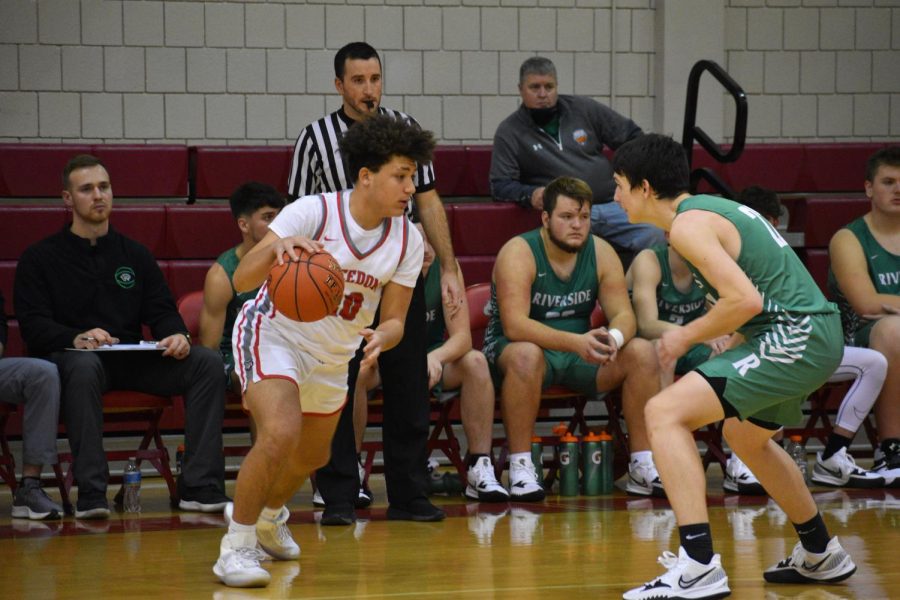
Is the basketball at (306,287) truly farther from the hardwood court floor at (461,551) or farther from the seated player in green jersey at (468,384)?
the seated player in green jersey at (468,384)

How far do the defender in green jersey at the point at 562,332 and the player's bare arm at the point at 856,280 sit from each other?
128 centimetres

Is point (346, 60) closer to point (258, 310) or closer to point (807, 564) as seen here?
point (258, 310)

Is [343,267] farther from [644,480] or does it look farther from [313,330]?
[644,480]

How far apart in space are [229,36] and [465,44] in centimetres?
158

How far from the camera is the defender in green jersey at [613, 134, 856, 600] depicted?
392 cm

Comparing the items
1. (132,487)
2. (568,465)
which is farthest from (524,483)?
(132,487)

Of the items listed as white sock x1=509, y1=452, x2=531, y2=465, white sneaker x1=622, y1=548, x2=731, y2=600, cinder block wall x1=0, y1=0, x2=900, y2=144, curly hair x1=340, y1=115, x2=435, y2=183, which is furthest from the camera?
cinder block wall x1=0, y1=0, x2=900, y2=144

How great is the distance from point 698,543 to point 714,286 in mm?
771

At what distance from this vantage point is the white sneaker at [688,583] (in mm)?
3854

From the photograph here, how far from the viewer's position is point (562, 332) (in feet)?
21.3

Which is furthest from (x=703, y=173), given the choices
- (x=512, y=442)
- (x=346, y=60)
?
(x=346, y=60)

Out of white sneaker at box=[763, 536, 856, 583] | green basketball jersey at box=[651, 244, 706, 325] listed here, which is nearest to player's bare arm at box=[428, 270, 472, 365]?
green basketball jersey at box=[651, 244, 706, 325]

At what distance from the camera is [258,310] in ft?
14.6

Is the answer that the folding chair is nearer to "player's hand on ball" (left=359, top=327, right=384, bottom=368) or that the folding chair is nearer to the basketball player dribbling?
the basketball player dribbling
